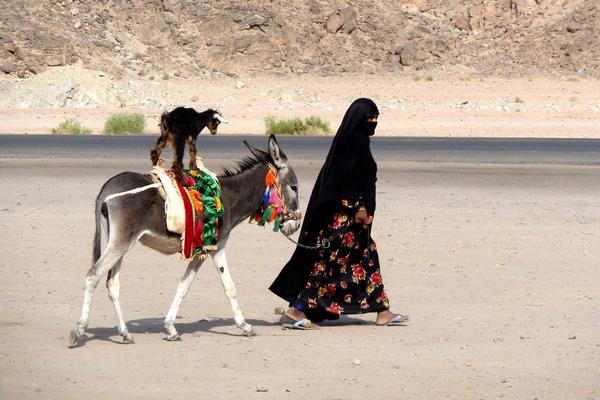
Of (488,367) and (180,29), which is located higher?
(180,29)

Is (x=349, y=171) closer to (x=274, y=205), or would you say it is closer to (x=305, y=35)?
(x=274, y=205)

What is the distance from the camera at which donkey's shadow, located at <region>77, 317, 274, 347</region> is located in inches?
394

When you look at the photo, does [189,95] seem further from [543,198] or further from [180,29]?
[543,198]

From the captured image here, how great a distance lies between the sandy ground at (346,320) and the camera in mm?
8406

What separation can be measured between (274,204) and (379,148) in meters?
23.8

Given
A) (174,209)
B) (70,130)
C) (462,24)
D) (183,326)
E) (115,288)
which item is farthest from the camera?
(462,24)

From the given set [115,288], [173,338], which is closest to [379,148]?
[173,338]

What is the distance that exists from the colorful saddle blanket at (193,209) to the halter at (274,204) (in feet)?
1.29

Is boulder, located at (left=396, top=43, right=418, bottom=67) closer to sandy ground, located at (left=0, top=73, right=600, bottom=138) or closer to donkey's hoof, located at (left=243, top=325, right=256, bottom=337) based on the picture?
sandy ground, located at (left=0, top=73, right=600, bottom=138)

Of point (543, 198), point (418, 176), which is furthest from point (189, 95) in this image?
point (543, 198)

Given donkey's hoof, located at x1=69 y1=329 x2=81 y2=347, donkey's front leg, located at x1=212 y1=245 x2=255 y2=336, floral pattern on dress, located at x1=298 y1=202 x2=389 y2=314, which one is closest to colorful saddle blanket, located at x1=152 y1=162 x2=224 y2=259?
donkey's front leg, located at x1=212 y1=245 x2=255 y2=336

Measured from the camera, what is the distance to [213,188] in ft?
31.5

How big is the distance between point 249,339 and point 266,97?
Answer: 48434 millimetres

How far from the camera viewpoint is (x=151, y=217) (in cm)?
927
